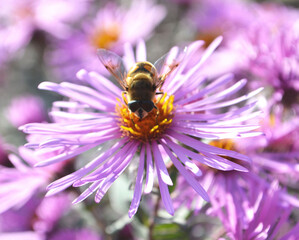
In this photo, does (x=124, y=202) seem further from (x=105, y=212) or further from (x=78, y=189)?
(x=105, y=212)

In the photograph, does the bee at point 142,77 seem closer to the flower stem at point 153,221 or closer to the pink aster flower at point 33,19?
the flower stem at point 153,221

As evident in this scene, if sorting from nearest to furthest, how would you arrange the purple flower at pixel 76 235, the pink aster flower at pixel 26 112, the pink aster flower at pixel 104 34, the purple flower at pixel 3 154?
the purple flower at pixel 76 235
the purple flower at pixel 3 154
the pink aster flower at pixel 26 112
the pink aster flower at pixel 104 34

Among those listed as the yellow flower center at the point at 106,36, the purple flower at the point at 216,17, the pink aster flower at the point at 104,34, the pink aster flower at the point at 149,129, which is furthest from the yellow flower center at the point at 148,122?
the yellow flower center at the point at 106,36

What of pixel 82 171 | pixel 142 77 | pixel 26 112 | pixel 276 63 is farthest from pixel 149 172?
pixel 26 112

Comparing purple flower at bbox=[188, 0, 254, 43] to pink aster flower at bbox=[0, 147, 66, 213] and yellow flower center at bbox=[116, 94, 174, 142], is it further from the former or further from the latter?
pink aster flower at bbox=[0, 147, 66, 213]

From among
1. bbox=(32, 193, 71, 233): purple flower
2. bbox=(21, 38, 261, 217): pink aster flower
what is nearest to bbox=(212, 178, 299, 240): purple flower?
bbox=(21, 38, 261, 217): pink aster flower

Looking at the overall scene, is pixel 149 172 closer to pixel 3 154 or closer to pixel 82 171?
pixel 82 171
